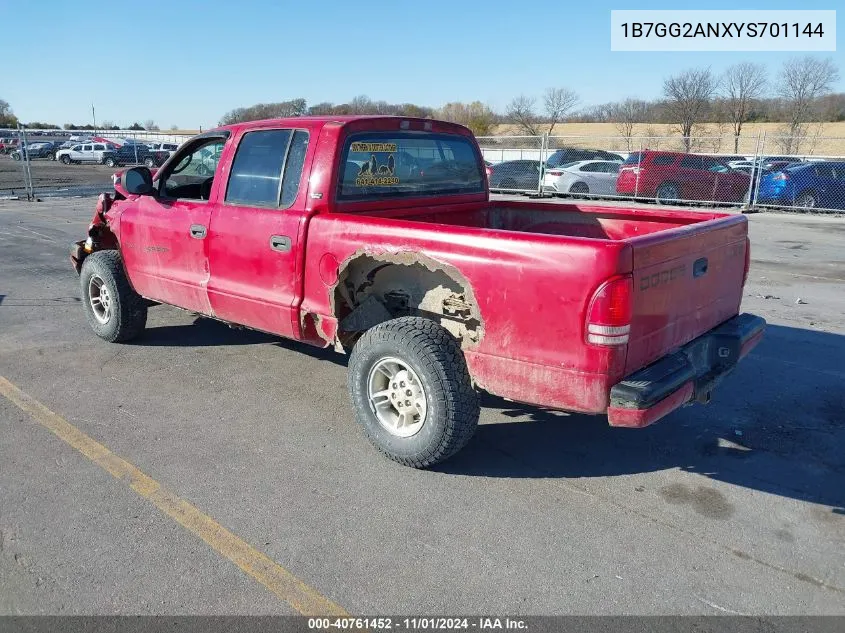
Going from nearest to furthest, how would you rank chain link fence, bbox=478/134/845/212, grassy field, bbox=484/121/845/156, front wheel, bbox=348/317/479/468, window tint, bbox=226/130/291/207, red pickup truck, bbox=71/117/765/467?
1. red pickup truck, bbox=71/117/765/467
2. front wheel, bbox=348/317/479/468
3. window tint, bbox=226/130/291/207
4. chain link fence, bbox=478/134/845/212
5. grassy field, bbox=484/121/845/156

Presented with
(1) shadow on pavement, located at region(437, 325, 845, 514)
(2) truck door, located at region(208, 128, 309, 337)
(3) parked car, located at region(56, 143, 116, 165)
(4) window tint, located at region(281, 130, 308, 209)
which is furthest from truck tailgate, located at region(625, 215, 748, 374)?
(3) parked car, located at region(56, 143, 116, 165)

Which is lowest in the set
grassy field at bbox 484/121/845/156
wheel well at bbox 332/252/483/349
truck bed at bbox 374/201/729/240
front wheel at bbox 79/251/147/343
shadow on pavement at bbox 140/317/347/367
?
shadow on pavement at bbox 140/317/347/367

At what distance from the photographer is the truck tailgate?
3416 mm

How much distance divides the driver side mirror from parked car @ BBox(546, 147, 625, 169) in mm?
18216

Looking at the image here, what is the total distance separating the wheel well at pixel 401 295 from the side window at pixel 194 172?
175 centimetres

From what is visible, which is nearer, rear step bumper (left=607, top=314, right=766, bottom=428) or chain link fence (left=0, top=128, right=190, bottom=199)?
rear step bumper (left=607, top=314, right=766, bottom=428)

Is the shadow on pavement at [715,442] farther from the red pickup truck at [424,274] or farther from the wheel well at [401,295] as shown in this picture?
the wheel well at [401,295]

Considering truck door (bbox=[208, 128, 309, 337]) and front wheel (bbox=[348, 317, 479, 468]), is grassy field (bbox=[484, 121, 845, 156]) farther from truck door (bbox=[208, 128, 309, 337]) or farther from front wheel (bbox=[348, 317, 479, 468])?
→ front wheel (bbox=[348, 317, 479, 468])

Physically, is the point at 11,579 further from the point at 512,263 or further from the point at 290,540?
the point at 512,263

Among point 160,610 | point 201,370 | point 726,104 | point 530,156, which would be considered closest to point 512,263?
point 160,610

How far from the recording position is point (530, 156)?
3625cm

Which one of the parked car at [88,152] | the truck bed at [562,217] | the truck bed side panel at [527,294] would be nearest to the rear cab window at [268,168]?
the truck bed at [562,217]

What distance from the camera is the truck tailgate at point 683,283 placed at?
3.42 meters

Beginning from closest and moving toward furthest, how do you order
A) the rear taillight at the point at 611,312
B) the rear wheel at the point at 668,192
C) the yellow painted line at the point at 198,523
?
the yellow painted line at the point at 198,523 → the rear taillight at the point at 611,312 → the rear wheel at the point at 668,192
